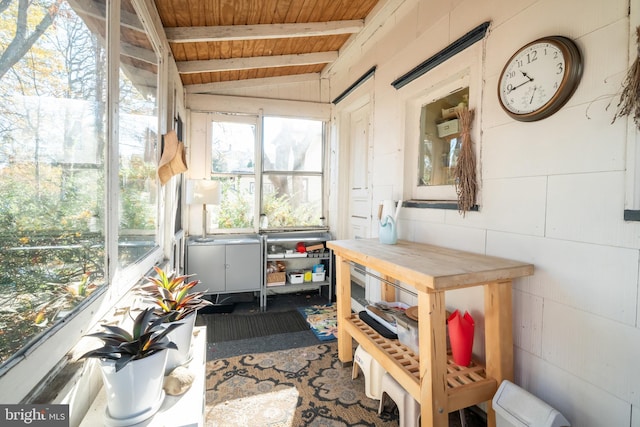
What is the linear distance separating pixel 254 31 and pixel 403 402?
2996 millimetres

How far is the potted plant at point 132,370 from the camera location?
81 cm

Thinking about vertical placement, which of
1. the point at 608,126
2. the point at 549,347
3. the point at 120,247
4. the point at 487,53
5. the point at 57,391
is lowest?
the point at 549,347

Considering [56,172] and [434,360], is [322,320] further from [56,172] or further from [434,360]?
[56,172]

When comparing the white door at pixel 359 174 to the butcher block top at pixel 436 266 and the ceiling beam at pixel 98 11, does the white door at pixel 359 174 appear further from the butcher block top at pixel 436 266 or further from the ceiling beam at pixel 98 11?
the ceiling beam at pixel 98 11

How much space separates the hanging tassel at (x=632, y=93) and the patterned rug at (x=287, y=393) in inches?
72.8

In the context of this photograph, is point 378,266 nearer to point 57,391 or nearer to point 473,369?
point 473,369

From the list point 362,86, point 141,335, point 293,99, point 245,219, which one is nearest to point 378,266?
point 141,335

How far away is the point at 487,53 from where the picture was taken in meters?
1.67

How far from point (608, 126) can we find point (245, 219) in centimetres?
354

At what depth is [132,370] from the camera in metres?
0.82

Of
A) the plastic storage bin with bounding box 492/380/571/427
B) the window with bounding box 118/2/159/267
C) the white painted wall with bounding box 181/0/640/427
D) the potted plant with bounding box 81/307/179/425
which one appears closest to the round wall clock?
the white painted wall with bounding box 181/0/640/427
